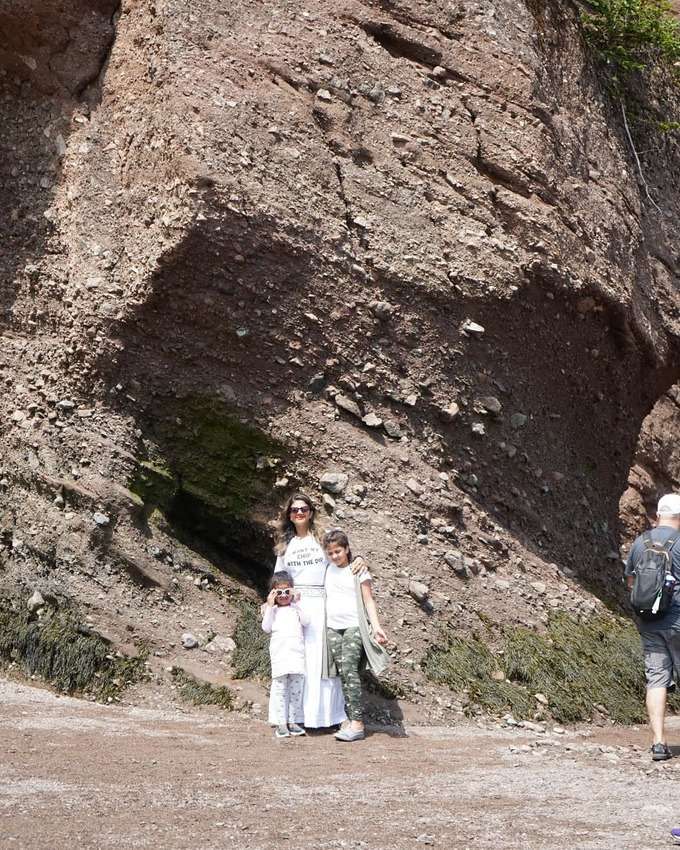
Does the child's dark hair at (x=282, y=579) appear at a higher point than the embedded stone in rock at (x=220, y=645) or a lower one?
higher

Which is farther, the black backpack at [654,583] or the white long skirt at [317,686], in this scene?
the white long skirt at [317,686]

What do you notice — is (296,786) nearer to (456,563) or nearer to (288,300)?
(456,563)

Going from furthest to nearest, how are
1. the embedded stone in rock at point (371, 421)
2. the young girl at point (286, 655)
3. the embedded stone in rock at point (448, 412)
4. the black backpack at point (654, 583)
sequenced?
the embedded stone in rock at point (448, 412), the embedded stone in rock at point (371, 421), the young girl at point (286, 655), the black backpack at point (654, 583)

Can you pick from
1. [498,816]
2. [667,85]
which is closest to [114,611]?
[498,816]

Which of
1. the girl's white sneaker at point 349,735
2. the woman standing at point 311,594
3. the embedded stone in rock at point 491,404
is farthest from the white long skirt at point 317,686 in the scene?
the embedded stone in rock at point 491,404

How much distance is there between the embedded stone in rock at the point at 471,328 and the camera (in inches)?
327

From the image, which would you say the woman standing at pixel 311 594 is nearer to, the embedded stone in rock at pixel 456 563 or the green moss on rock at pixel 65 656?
the green moss on rock at pixel 65 656

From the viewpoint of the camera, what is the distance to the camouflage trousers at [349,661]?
5.82m

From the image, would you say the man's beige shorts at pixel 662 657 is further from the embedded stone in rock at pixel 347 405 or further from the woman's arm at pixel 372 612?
the embedded stone in rock at pixel 347 405

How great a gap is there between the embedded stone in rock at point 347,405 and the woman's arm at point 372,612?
6.90 feet

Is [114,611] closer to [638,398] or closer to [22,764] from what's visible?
[22,764]

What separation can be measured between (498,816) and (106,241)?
5382mm

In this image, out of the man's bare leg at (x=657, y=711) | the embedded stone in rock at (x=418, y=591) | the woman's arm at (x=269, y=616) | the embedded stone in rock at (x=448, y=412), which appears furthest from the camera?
the embedded stone in rock at (x=448, y=412)

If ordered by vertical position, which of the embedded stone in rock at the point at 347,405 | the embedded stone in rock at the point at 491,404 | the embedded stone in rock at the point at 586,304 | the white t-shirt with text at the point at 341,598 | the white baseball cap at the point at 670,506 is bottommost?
the white t-shirt with text at the point at 341,598
